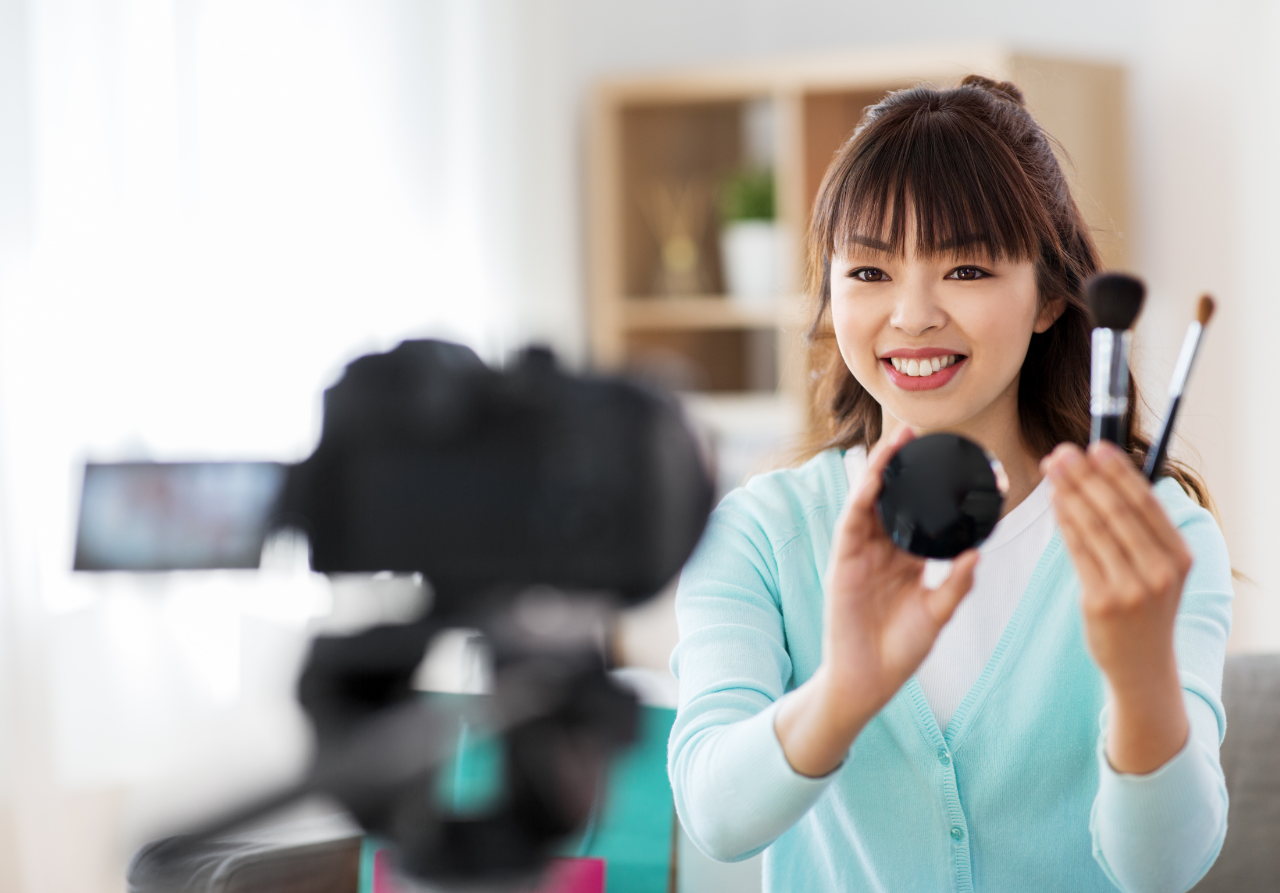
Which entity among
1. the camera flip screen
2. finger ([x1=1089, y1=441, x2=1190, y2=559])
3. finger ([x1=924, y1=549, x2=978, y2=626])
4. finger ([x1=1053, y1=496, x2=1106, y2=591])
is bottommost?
finger ([x1=924, y1=549, x2=978, y2=626])

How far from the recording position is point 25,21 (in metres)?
1.46

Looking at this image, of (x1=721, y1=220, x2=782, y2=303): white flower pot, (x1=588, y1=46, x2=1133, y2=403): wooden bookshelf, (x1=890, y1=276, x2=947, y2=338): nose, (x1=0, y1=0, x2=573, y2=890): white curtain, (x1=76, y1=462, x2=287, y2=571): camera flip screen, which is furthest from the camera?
(x1=721, y1=220, x2=782, y2=303): white flower pot

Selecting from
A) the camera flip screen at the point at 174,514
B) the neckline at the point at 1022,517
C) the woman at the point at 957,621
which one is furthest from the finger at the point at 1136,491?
the neckline at the point at 1022,517

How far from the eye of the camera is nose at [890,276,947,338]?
0.75 meters

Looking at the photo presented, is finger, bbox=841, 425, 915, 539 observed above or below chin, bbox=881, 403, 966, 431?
above

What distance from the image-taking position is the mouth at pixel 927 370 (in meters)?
0.77

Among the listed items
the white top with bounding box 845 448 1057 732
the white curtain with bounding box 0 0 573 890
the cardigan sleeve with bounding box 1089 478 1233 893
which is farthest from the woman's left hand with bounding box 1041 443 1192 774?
the white curtain with bounding box 0 0 573 890

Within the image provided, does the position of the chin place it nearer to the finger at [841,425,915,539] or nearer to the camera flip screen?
the finger at [841,425,915,539]

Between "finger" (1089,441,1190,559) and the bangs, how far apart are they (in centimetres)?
38

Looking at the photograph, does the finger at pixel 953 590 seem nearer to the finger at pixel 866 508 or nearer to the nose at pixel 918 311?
the finger at pixel 866 508

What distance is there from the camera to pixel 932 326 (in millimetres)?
757

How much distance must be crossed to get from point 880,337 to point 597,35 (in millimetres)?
2435

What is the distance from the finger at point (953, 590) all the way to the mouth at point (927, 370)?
336mm

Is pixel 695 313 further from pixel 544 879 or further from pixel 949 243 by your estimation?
pixel 544 879
